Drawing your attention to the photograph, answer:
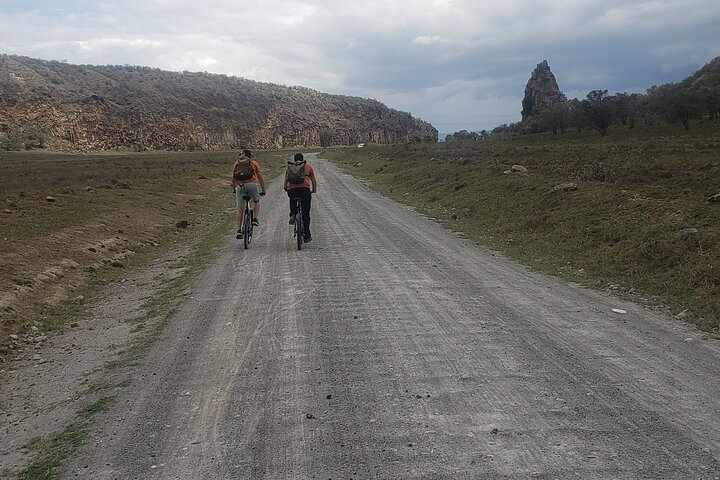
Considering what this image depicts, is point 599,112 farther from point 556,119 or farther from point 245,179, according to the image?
point 245,179

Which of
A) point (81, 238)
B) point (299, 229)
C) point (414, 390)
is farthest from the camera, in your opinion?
point (81, 238)

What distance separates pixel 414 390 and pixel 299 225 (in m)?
7.60

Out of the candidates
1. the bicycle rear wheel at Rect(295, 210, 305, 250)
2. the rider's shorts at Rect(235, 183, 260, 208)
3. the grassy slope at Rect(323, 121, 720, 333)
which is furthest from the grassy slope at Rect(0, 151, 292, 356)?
the grassy slope at Rect(323, 121, 720, 333)

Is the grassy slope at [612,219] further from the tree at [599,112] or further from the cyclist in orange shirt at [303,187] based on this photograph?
the tree at [599,112]

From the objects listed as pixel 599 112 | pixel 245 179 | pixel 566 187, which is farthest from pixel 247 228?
pixel 599 112

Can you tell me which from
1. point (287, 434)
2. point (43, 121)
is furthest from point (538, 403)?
point (43, 121)

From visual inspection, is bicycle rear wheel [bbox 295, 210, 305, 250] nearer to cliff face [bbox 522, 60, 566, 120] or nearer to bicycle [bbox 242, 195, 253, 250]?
bicycle [bbox 242, 195, 253, 250]

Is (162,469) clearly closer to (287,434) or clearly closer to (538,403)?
Answer: (287,434)

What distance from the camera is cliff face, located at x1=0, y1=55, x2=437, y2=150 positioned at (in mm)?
87500

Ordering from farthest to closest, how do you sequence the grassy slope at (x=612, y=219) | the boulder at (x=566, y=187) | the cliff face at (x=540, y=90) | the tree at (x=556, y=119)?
the cliff face at (x=540, y=90) < the tree at (x=556, y=119) < the boulder at (x=566, y=187) < the grassy slope at (x=612, y=219)

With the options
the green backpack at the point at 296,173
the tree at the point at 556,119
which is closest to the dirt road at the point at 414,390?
the green backpack at the point at 296,173

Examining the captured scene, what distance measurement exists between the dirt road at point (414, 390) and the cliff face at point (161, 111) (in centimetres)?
8611

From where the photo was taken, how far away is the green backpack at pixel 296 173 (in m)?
12.4

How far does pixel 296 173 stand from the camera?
12391 mm
